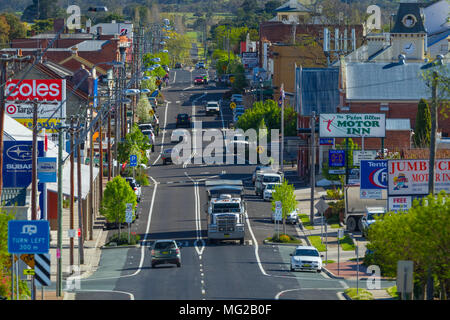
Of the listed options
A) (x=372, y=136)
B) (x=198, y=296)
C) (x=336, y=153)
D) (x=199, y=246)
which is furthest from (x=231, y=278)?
(x=372, y=136)

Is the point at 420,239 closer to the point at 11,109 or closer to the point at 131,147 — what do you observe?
the point at 131,147

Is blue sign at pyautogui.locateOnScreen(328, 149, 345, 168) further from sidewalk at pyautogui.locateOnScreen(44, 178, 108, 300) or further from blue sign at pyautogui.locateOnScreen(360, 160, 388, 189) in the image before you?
sidewalk at pyautogui.locateOnScreen(44, 178, 108, 300)

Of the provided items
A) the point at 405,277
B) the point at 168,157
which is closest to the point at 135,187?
the point at 168,157

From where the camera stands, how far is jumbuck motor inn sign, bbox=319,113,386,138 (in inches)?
3314

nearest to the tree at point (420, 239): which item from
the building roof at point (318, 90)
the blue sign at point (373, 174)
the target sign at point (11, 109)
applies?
Result: the blue sign at point (373, 174)

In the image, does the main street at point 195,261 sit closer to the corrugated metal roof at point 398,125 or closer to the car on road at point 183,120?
the corrugated metal roof at point 398,125

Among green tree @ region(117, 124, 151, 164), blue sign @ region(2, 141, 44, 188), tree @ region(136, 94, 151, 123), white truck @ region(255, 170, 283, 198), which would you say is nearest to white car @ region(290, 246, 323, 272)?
blue sign @ region(2, 141, 44, 188)

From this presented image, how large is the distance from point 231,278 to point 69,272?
351 inches

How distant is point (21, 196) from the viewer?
184 ft

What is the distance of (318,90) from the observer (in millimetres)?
102938

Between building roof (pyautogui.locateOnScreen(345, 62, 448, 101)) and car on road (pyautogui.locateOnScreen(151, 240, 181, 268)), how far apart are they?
44.0 meters

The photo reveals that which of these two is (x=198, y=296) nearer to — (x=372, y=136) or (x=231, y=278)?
(x=231, y=278)

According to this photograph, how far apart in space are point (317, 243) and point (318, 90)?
40602 mm

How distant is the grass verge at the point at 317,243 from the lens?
6222 centimetres
